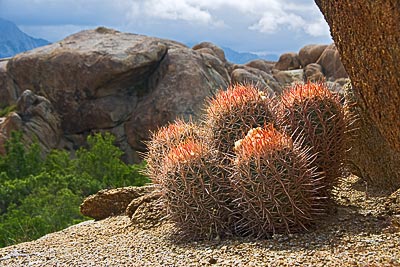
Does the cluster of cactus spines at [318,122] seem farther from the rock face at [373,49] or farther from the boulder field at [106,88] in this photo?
the boulder field at [106,88]

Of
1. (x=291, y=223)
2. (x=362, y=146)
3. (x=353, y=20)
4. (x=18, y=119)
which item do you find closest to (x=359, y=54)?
(x=353, y=20)

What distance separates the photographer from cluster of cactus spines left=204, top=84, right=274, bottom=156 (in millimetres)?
4230

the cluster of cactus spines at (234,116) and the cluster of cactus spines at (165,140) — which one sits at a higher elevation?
the cluster of cactus spines at (234,116)

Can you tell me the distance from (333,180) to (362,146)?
0.84m

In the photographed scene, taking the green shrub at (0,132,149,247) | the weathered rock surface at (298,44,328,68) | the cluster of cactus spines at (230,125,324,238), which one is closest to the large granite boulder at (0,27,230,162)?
the green shrub at (0,132,149,247)

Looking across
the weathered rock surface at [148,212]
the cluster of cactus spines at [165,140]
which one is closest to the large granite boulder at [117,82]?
the weathered rock surface at [148,212]

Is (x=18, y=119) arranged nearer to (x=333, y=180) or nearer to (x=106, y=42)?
(x=106, y=42)

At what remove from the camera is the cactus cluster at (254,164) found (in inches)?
150

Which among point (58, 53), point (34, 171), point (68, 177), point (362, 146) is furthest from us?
point (58, 53)

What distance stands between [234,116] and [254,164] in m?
0.55

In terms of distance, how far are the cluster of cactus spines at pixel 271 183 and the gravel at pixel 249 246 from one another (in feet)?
0.35

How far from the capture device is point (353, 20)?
3369mm

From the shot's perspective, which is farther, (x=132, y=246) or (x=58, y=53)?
(x=58, y=53)

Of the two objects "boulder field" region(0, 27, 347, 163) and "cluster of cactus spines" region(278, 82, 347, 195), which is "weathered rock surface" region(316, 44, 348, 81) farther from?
"cluster of cactus spines" region(278, 82, 347, 195)
